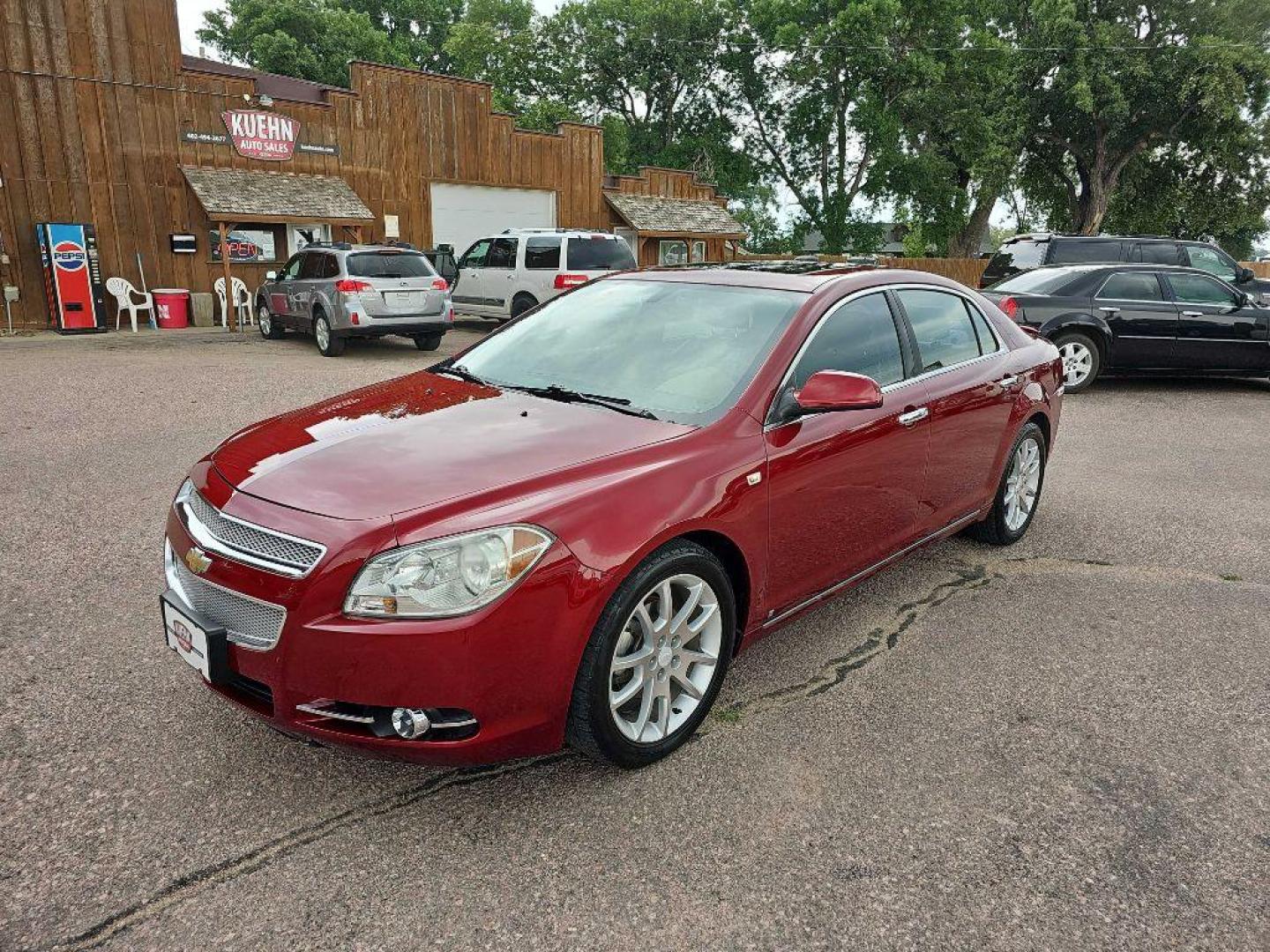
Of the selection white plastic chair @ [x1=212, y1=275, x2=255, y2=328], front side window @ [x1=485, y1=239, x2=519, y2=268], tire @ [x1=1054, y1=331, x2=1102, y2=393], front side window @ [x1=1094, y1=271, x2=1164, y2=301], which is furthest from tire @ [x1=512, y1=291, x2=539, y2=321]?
front side window @ [x1=1094, y1=271, x2=1164, y2=301]

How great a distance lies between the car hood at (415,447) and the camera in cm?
269

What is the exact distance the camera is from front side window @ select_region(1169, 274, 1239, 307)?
431 inches

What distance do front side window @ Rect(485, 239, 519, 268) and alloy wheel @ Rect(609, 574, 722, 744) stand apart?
1423 centimetres

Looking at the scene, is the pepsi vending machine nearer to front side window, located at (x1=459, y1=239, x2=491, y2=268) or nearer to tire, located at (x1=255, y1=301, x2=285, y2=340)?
tire, located at (x1=255, y1=301, x2=285, y2=340)

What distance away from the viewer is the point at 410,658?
244 cm

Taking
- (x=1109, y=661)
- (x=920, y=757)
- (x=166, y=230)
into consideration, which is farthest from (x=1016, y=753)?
(x=166, y=230)

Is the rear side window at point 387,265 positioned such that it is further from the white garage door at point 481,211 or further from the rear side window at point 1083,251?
the rear side window at point 1083,251

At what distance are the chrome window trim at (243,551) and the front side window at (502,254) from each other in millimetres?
14124

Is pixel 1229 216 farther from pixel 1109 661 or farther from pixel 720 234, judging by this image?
pixel 1109 661

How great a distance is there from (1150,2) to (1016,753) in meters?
36.4

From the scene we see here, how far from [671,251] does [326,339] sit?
1618 cm

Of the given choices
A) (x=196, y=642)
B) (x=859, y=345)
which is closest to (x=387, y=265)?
(x=859, y=345)

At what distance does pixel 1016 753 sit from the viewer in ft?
10.2

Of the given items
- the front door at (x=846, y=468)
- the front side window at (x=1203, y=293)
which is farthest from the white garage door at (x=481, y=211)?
the front door at (x=846, y=468)
